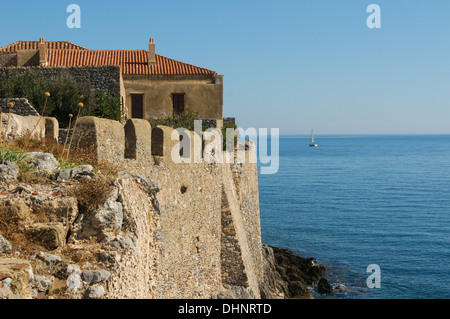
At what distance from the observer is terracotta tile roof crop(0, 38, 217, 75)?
2220 centimetres

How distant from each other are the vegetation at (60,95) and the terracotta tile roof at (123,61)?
18.5ft

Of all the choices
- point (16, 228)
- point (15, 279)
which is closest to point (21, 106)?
point (16, 228)

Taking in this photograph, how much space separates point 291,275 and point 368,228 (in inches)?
567

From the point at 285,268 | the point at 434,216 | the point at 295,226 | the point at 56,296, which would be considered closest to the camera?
the point at 56,296

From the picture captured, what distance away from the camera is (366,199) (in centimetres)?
5275

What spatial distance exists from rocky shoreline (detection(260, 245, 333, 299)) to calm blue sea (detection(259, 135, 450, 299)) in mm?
899

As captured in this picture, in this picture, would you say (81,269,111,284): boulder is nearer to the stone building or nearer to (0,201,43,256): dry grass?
(0,201,43,256): dry grass

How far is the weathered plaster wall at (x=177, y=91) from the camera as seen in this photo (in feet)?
72.0

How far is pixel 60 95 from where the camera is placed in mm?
15367

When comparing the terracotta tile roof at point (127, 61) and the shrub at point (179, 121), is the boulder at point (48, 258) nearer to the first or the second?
the shrub at point (179, 121)

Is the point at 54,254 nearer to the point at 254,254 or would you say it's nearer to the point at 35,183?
the point at 35,183

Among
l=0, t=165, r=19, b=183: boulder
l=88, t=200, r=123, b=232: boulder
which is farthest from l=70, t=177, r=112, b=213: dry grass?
l=0, t=165, r=19, b=183: boulder

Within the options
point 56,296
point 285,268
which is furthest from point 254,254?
point 56,296
